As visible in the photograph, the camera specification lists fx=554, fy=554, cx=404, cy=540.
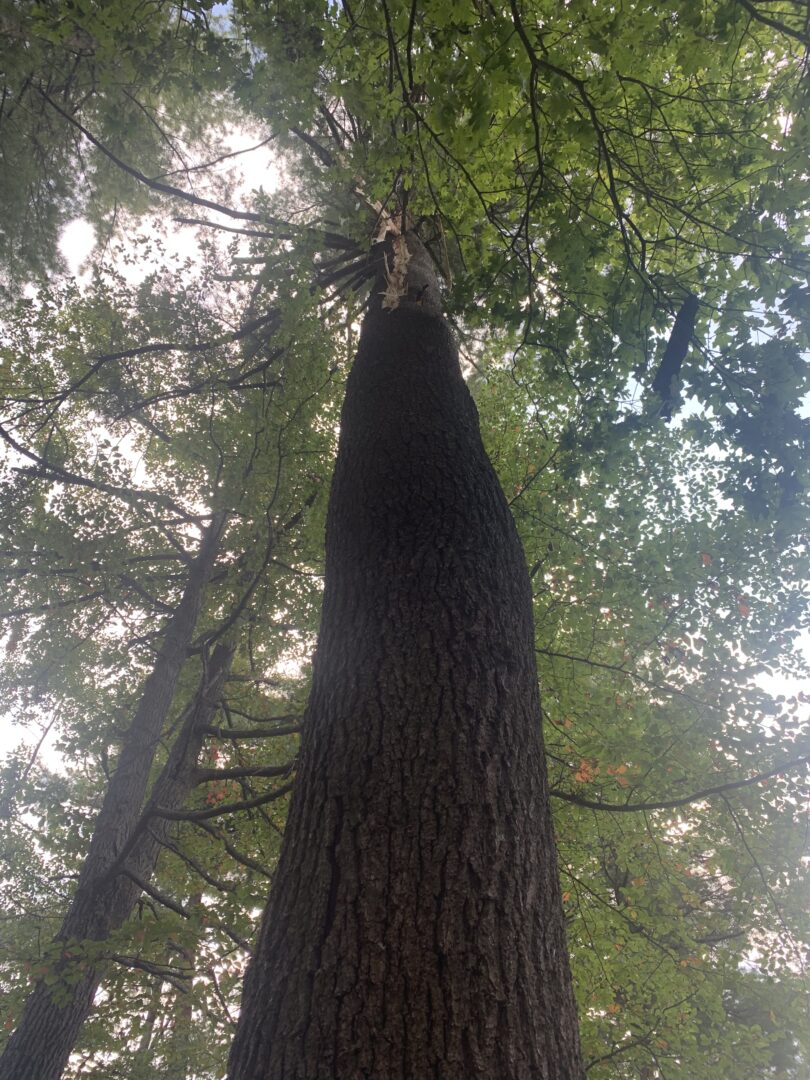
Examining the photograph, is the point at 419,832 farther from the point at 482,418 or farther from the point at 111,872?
the point at 482,418

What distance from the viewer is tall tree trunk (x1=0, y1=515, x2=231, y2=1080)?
14.0ft

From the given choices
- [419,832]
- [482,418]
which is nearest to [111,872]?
[419,832]

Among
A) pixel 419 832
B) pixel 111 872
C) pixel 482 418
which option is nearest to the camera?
pixel 419 832

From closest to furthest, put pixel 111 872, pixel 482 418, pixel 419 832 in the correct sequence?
pixel 419 832, pixel 111 872, pixel 482 418

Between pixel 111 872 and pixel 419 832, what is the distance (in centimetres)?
451

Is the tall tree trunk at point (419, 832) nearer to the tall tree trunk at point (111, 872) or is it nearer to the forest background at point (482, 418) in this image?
the forest background at point (482, 418)

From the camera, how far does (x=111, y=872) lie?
15.1 ft

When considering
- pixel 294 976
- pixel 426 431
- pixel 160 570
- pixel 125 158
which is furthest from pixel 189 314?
pixel 294 976

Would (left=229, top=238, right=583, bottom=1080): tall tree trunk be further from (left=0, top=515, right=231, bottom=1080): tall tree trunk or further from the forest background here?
(left=0, top=515, right=231, bottom=1080): tall tree trunk

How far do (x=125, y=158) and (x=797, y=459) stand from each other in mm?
7420

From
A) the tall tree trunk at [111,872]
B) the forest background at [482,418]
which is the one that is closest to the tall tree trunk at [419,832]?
the forest background at [482,418]

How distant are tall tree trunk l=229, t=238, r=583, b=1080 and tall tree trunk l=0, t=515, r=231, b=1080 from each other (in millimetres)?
2542

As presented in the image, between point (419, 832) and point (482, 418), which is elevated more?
point (482, 418)

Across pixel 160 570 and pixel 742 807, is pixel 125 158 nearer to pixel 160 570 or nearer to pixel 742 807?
pixel 160 570
